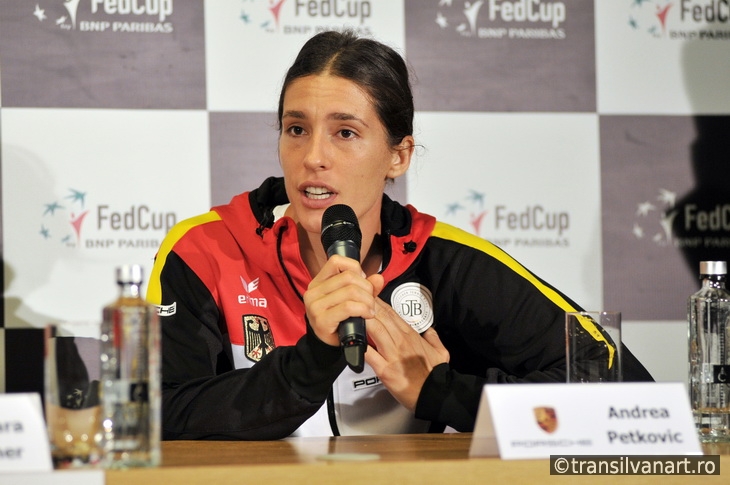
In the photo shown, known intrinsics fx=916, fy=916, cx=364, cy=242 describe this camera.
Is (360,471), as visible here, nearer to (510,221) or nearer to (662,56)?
(510,221)

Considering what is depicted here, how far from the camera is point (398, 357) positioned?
1.64 metres

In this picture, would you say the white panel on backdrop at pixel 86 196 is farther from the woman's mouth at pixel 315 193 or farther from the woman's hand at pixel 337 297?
the woman's hand at pixel 337 297

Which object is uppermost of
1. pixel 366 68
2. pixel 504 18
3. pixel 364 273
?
pixel 504 18

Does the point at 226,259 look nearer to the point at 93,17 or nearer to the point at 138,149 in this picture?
the point at 138,149

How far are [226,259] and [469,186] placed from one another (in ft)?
3.63

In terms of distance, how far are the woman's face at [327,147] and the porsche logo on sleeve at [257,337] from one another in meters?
0.23

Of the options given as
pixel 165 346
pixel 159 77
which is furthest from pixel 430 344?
pixel 159 77

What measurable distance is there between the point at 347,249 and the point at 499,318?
72cm

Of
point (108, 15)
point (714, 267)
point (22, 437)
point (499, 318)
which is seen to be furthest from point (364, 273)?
point (108, 15)

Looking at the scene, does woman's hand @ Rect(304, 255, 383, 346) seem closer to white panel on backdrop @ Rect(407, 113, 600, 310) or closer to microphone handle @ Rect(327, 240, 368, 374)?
microphone handle @ Rect(327, 240, 368, 374)

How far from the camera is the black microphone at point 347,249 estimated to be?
3.96ft

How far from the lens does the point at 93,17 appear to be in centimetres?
266

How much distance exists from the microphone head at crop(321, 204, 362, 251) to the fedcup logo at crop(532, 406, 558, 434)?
1.34 ft

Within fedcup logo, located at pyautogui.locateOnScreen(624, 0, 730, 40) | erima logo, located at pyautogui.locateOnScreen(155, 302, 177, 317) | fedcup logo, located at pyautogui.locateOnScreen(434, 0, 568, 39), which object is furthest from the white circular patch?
fedcup logo, located at pyautogui.locateOnScreen(624, 0, 730, 40)
